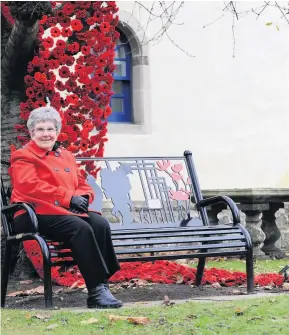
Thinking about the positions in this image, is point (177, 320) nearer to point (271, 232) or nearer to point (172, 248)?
point (172, 248)

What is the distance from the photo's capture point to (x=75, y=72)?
9312mm

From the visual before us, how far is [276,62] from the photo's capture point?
1412cm

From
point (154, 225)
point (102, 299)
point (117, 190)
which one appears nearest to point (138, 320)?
point (102, 299)

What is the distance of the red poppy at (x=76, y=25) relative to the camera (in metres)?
9.17

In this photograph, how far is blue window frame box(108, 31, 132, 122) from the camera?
1302cm

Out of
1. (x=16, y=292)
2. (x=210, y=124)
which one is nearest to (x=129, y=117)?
(x=210, y=124)

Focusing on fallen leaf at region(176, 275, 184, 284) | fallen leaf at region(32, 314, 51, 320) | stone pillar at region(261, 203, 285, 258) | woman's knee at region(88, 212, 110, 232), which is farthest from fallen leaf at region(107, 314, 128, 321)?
stone pillar at region(261, 203, 285, 258)

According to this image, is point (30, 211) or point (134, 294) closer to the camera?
point (30, 211)

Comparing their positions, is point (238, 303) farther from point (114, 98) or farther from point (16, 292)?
point (114, 98)

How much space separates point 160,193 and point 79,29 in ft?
6.00

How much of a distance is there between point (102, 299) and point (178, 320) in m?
0.88

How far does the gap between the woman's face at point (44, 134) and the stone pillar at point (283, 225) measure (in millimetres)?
6789

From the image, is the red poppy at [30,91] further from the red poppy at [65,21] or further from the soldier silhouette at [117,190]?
the soldier silhouette at [117,190]

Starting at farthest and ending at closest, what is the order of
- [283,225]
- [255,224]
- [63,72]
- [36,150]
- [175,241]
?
1. [283,225]
2. [255,224]
3. [63,72]
4. [175,241]
5. [36,150]
